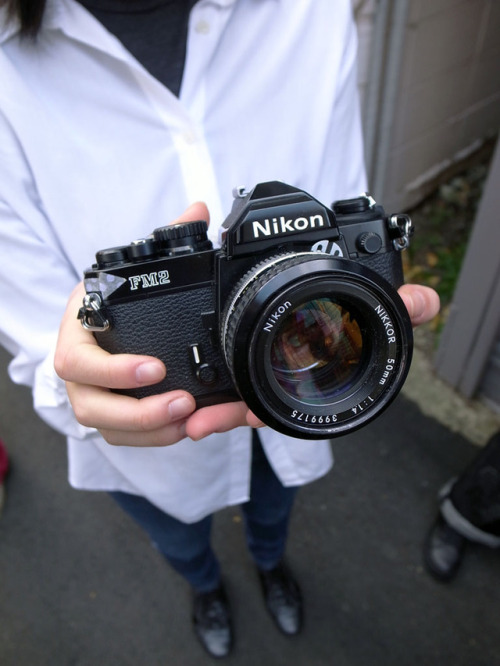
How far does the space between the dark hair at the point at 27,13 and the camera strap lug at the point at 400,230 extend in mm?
505

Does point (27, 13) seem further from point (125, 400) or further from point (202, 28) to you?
point (125, 400)

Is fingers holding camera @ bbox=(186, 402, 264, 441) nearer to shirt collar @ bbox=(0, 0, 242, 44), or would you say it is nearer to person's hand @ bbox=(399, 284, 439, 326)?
person's hand @ bbox=(399, 284, 439, 326)

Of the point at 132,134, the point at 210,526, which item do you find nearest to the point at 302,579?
the point at 210,526

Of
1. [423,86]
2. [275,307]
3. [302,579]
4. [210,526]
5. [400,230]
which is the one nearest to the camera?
[275,307]

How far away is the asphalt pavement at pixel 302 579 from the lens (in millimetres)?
1253

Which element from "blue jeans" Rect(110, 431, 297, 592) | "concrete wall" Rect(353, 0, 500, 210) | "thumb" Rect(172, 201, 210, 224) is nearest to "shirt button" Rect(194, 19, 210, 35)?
"thumb" Rect(172, 201, 210, 224)

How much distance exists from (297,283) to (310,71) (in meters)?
0.43

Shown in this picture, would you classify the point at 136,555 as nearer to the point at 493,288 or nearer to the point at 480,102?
the point at 493,288

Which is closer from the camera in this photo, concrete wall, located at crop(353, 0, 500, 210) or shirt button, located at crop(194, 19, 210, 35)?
shirt button, located at crop(194, 19, 210, 35)

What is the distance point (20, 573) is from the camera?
143 centimetres

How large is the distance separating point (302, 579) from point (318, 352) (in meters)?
1.02

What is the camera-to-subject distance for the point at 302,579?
137cm

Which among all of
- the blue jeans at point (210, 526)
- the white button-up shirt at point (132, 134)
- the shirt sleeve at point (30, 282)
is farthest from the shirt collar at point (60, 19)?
the blue jeans at point (210, 526)

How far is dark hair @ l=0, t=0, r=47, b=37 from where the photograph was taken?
59cm
